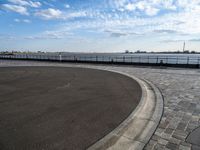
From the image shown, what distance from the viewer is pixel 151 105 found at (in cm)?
605

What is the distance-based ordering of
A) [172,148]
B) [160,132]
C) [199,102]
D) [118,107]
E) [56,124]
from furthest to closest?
[199,102]
[118,107]
[56,124]
[160,132]
[172,148]

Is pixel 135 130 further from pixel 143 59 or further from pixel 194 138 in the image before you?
pixel 143 59

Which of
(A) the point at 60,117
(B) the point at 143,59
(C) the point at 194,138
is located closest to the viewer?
(C) the point at 194,138

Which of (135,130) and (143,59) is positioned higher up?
(143,59)

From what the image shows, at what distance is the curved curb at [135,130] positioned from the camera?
3.45 metres

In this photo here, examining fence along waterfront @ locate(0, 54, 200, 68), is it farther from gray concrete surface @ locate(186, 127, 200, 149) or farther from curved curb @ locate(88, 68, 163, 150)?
gray concrete surface @ locate(186, 127, 200, 149)

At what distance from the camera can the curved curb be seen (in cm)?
345

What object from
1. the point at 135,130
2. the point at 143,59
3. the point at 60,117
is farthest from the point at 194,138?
the point at 143,59

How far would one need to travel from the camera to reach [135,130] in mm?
4121

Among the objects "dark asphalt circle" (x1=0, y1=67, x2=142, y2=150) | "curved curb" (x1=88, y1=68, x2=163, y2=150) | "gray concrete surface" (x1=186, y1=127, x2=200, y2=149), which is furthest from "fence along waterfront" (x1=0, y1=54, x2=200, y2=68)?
"gray concrete surface" (x1=186, y1=127, x2=200, y2=149)

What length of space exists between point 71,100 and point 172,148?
170 inches

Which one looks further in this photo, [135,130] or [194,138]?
[135,130]

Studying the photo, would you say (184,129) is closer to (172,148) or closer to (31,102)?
(172,148)

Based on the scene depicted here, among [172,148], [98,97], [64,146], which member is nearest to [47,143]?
[64,146]
